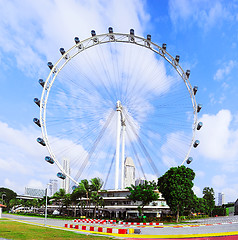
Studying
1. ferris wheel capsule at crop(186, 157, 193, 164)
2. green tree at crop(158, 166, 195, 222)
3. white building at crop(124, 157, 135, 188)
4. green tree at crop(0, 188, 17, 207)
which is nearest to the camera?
green tree at crop(158, 166, 195, 222)

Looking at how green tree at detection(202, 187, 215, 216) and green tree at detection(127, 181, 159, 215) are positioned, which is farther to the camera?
green tree at detection(202, 187, 215, 216)

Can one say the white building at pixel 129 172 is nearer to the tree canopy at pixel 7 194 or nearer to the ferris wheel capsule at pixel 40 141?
the ferris wheel capsule at pixel 40 141

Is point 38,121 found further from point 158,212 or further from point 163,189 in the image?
point 158,212

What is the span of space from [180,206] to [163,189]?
5.25 meters

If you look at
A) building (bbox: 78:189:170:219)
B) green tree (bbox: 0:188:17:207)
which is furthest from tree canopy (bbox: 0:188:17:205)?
building (bbox: 78:189:170:219)

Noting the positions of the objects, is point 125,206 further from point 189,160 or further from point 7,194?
point 7,194

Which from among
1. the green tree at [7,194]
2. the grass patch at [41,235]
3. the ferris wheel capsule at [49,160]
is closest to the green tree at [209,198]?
the ferris wheel capsule at [49,160]

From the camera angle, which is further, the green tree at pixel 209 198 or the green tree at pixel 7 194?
the green tree at pixel 7 194

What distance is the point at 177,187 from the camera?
5966 centimetres

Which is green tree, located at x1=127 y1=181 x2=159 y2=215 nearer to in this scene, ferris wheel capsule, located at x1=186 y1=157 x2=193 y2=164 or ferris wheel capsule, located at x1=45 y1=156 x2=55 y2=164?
ferris wheel capsule, located at x1=186 y1=157 x2=193 y2=164

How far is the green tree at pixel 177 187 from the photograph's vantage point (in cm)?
5925

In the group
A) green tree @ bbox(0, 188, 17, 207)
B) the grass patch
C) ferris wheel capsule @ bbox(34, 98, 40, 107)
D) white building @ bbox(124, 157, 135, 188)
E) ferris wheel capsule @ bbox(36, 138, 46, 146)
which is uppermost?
ferris wheel capsule @ bbox(34, 98, 40, 107)

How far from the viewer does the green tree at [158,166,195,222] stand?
59.2m

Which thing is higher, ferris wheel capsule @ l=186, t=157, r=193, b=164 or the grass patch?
ferris wheel capsule @ l=186, t=157, r=193, b=164
